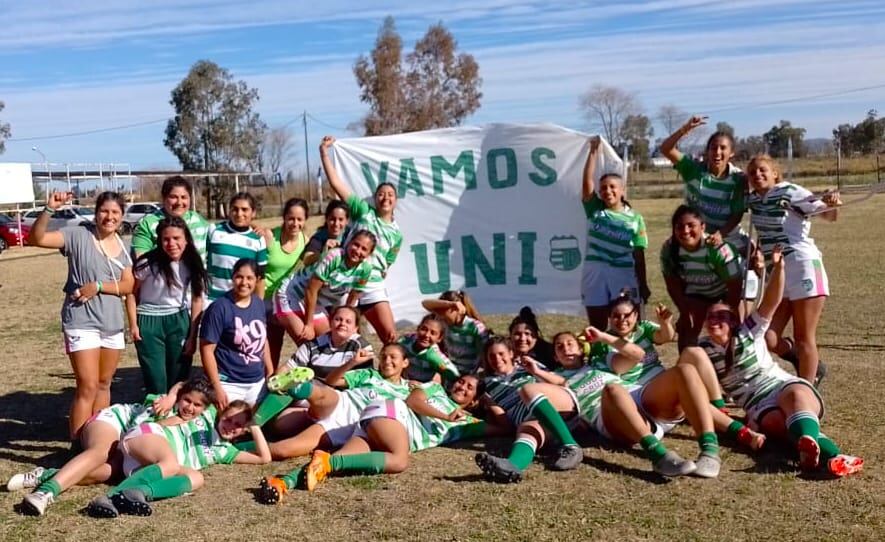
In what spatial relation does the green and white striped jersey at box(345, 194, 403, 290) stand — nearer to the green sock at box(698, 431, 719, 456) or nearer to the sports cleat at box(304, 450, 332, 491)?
the sports cleat at box(304, 450, 332, 491)

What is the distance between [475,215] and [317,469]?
4031 millimetres

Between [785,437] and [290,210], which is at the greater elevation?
[290,210]

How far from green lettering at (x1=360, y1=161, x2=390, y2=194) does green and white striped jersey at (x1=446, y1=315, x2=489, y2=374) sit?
8.50 ft

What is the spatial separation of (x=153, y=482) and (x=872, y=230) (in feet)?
61.6

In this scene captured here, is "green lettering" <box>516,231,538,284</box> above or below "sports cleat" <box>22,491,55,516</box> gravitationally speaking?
above

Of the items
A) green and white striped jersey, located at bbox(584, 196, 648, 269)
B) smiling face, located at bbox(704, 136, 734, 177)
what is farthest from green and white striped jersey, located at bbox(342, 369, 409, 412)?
smiling face, located at bbox(704, 136, 734, 177)

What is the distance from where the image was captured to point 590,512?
14.3 feet

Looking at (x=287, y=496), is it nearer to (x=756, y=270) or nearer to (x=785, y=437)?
(x=785, y=437)

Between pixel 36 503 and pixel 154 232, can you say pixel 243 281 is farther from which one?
pixel 36 503

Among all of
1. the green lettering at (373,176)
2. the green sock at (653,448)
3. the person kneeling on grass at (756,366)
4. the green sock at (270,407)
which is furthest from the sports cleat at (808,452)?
the green lettering at (373,176)

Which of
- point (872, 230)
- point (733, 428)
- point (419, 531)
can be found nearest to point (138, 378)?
point (419, 531)

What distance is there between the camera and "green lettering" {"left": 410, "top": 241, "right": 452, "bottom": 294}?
845 centimetres

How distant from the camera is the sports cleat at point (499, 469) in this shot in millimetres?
4762

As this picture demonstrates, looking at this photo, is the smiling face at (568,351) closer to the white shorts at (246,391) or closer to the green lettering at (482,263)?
the white shorts at (246,391)
